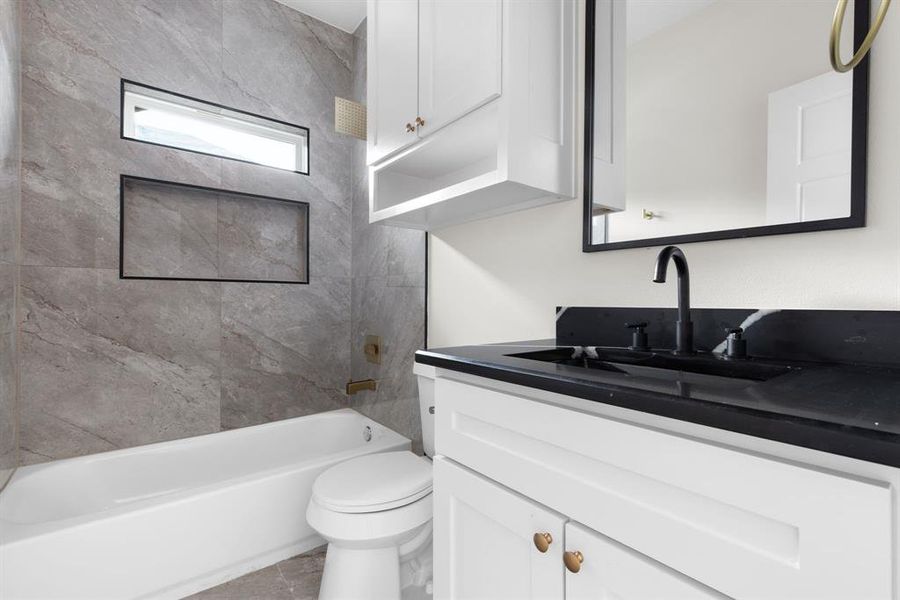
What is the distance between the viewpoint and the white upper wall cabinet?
1.13m

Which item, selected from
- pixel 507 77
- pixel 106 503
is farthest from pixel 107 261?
pixel 507 77

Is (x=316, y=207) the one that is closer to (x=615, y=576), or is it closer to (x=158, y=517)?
(x=158, y=517)

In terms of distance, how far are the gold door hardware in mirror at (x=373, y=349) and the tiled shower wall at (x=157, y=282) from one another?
0.93 feet

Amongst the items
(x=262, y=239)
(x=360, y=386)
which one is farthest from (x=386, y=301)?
(x=262, y=239)

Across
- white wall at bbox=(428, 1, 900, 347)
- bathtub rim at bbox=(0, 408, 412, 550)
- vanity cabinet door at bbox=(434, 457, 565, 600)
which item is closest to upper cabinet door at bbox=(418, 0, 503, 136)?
white wall at bbox=(428, 1, 900, 347)

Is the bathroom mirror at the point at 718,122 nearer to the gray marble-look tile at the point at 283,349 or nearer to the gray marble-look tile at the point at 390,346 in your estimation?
the gray marble-look tile at the point at 390,346

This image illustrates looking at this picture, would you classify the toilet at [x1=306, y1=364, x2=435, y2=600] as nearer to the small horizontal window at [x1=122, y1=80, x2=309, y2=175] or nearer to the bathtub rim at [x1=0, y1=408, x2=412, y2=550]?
the bathtub rim at [x1=0, y1=408, x2=412, y2=550]

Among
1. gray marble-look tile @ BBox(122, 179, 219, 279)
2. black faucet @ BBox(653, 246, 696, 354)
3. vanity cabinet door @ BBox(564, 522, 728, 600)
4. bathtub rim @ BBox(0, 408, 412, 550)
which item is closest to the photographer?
vanity cabinet door @ BBox(564, 522, 728, 600)

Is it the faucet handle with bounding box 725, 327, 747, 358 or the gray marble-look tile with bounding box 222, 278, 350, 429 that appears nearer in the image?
the faucet handle with bounding box 725, 327, 747, 358

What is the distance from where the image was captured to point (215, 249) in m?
2.21

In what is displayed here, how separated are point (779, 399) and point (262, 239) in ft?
7.94

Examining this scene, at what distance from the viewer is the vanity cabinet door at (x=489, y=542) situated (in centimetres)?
A: 69

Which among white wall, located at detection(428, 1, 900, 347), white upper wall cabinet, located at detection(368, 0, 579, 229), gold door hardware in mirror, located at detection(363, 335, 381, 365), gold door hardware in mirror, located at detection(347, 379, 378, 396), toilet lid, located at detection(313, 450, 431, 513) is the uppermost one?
white upper wall cabinet, located at detection(368, 0, 579, 229)

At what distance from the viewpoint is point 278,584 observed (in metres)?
1.59
